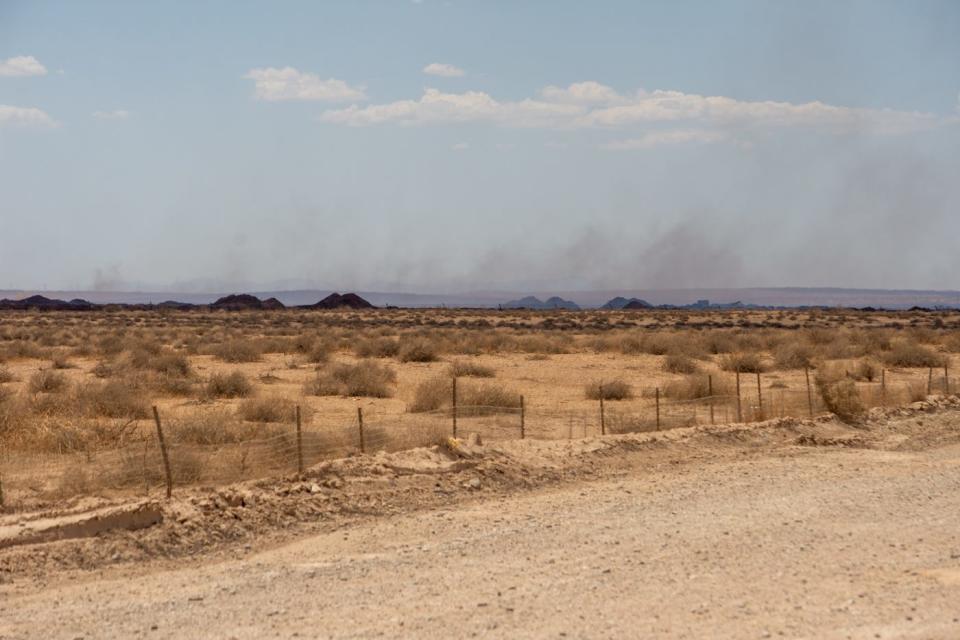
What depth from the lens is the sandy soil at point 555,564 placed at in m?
9.74

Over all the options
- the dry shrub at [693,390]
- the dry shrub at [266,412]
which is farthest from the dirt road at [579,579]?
the dry shrub at [693,390]

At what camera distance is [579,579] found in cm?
1117

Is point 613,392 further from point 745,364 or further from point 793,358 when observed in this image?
point 793,358

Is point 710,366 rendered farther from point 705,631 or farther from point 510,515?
point 705,631

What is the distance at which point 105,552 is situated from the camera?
41.5ft

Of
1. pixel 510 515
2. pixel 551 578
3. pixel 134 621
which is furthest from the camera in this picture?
pixel 510 515

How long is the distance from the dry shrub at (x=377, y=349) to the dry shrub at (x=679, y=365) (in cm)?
1456

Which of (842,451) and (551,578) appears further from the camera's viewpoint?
(842,451)

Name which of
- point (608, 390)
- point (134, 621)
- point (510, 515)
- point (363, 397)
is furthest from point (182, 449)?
point (608, 390)

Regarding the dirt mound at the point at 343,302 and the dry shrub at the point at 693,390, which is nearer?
the dry shrub at the point at 693,390

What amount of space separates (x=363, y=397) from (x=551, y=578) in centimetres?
2423

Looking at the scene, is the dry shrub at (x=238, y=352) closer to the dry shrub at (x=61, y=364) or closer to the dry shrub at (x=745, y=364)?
the dry shrub at (x=61, y=364)

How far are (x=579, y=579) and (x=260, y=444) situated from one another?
8931mm

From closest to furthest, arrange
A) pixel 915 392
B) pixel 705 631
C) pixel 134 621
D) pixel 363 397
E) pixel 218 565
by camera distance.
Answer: pixel 705 631 → pixel 134 621 → pixel 218 565 → pixel 915 392 → pixel 363 397
